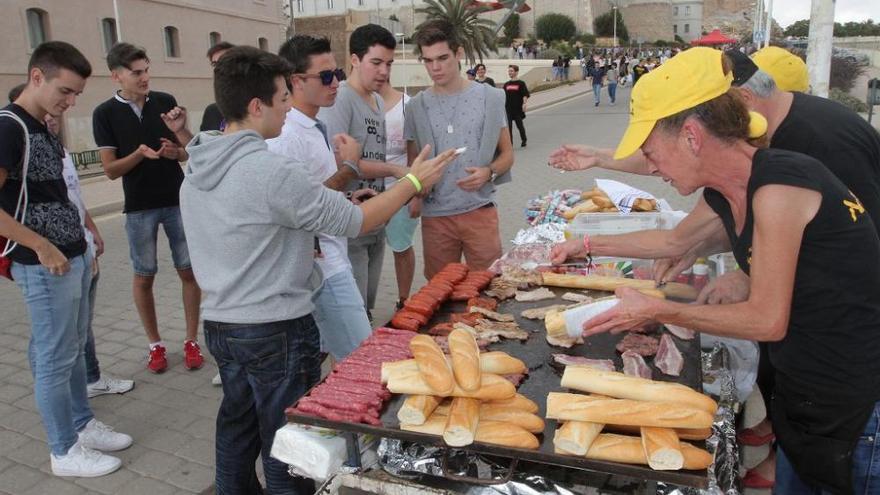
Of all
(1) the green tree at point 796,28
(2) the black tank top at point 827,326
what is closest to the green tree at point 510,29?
(1) the green tree at point 796,28

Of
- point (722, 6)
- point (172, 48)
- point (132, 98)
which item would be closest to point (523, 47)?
point (172, 48)

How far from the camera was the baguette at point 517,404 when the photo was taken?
2.16 metres

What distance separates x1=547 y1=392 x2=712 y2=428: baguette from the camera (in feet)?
6.43

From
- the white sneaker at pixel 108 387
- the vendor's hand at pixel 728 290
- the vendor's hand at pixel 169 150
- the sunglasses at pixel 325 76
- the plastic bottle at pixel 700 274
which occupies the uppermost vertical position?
the sunglasses at pixel 325 76

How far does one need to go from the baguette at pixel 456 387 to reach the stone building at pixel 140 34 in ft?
67.9

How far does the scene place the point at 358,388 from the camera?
7.45ft

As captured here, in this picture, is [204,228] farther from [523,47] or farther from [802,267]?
[523,47]

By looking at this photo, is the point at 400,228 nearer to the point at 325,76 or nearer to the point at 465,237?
the point at 465,237

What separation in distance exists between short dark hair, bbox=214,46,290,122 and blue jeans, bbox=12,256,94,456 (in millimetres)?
1503

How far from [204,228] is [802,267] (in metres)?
2.10

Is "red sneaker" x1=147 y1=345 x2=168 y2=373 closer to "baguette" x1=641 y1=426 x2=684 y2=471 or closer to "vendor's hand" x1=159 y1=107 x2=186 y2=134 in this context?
"vendor's hand" x1=159 y1=107 x2=186 y2=134

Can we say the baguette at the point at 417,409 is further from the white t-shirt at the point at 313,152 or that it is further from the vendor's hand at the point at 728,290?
the vendor's hand at the point at 728,290

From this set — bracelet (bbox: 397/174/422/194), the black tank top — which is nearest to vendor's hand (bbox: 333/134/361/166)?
bracelet (bbox: 397/174/422/194)

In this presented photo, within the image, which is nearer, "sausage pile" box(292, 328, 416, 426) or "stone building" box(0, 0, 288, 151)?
"sausage pile" box(292, 328, 416, 426)
